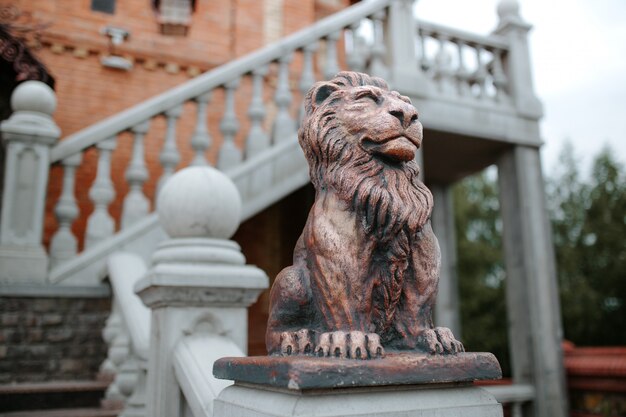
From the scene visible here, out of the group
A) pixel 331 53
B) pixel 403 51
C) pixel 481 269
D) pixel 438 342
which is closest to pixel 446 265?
pixel 403 51

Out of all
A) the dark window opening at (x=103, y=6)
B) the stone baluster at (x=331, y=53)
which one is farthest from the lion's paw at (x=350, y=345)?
the dark window opening at (x=103, y=6)

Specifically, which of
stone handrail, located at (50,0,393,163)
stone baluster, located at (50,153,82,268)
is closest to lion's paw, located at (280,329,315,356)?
stone baluster, located at (50,153,82,268)

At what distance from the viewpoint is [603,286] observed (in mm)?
16328

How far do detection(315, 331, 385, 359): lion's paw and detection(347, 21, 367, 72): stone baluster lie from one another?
16.1ft

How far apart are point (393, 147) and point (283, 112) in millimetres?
3999

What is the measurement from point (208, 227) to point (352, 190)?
4.09 feet

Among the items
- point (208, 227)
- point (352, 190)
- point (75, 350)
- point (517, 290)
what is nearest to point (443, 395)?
point (352, 190)

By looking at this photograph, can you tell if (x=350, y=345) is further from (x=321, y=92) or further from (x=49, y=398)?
(x=49, y=398)

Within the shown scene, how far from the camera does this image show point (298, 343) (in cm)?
192

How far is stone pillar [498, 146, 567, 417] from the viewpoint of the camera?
6398mm

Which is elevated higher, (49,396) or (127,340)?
(127,340)

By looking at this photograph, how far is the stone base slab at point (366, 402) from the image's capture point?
64.8 inches

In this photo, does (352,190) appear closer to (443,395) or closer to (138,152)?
(443,395)

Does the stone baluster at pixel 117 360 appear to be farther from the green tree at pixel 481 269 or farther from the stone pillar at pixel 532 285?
the green tree at pixel 481 269
